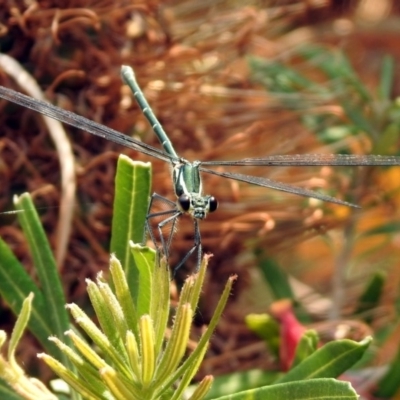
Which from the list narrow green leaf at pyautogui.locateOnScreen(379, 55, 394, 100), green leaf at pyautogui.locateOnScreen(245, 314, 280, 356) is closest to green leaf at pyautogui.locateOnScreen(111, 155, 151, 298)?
green leaf at pyautogui.locateOnScreen(245, 314, 280, 356)

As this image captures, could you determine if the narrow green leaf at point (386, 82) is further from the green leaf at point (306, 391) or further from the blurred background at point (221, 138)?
the green leaf at point (306, 391)

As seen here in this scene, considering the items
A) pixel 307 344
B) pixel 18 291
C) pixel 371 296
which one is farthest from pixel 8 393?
pixel 371 296

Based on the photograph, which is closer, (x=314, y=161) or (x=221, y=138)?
(x=314, y=161)

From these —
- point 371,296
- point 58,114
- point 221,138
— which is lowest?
point 371,296

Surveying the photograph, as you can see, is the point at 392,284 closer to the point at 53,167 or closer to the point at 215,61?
the point at 215,61

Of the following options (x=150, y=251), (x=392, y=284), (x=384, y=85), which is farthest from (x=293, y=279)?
(x=150, y=251)

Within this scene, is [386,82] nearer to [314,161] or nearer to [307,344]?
[314,161]

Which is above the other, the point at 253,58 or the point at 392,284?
the point at 253,58
